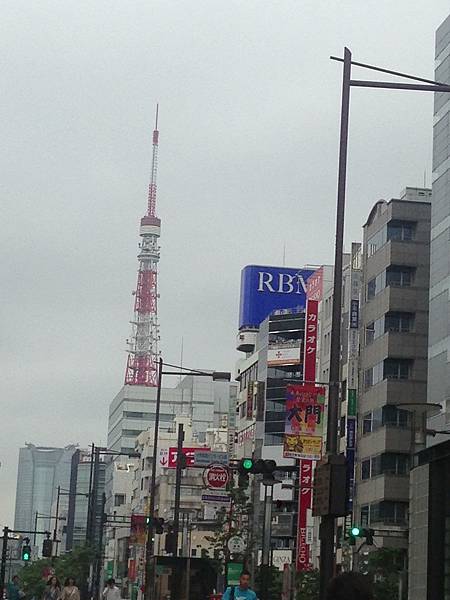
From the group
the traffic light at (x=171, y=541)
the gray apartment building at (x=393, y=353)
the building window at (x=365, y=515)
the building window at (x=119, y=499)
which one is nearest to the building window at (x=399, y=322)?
the gray apartment building at (x=393, y=353)

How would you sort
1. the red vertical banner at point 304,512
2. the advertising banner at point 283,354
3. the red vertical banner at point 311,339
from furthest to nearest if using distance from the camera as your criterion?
1. the advertising banner at point 283,354
2. the red vertical banner at point 311,339
3. the red vertical banner at point 304,512

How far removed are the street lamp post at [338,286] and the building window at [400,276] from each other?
2211 inches

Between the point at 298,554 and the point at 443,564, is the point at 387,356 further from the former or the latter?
the point at 443,564

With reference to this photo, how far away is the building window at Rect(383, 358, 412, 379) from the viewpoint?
7831 cm

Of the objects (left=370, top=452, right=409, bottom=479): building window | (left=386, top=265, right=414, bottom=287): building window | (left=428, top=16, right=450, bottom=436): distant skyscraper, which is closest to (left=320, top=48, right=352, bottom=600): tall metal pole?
(left=428, top=16, right=450, bottom=436): distant skyscraper

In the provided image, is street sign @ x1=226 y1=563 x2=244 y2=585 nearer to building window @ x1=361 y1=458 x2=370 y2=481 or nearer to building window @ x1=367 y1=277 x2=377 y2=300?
building window @ x1=361 y1=458 x2=370 y2=481

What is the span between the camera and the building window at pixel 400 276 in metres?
78.6

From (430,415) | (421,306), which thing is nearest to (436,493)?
(430,415)

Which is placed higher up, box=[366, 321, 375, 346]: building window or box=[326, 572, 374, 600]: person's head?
box=[366, 321, 375, 346]: building window

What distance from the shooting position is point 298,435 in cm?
3244

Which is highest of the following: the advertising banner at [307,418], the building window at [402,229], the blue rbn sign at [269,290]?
the blue rbn sign at [269,290]

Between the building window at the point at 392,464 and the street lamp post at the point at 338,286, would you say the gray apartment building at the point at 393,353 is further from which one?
Result: the street lamp post at the point at 338,286

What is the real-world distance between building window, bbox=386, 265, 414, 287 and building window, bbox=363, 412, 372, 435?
25.1 ft

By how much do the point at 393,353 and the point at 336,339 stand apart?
187ft
